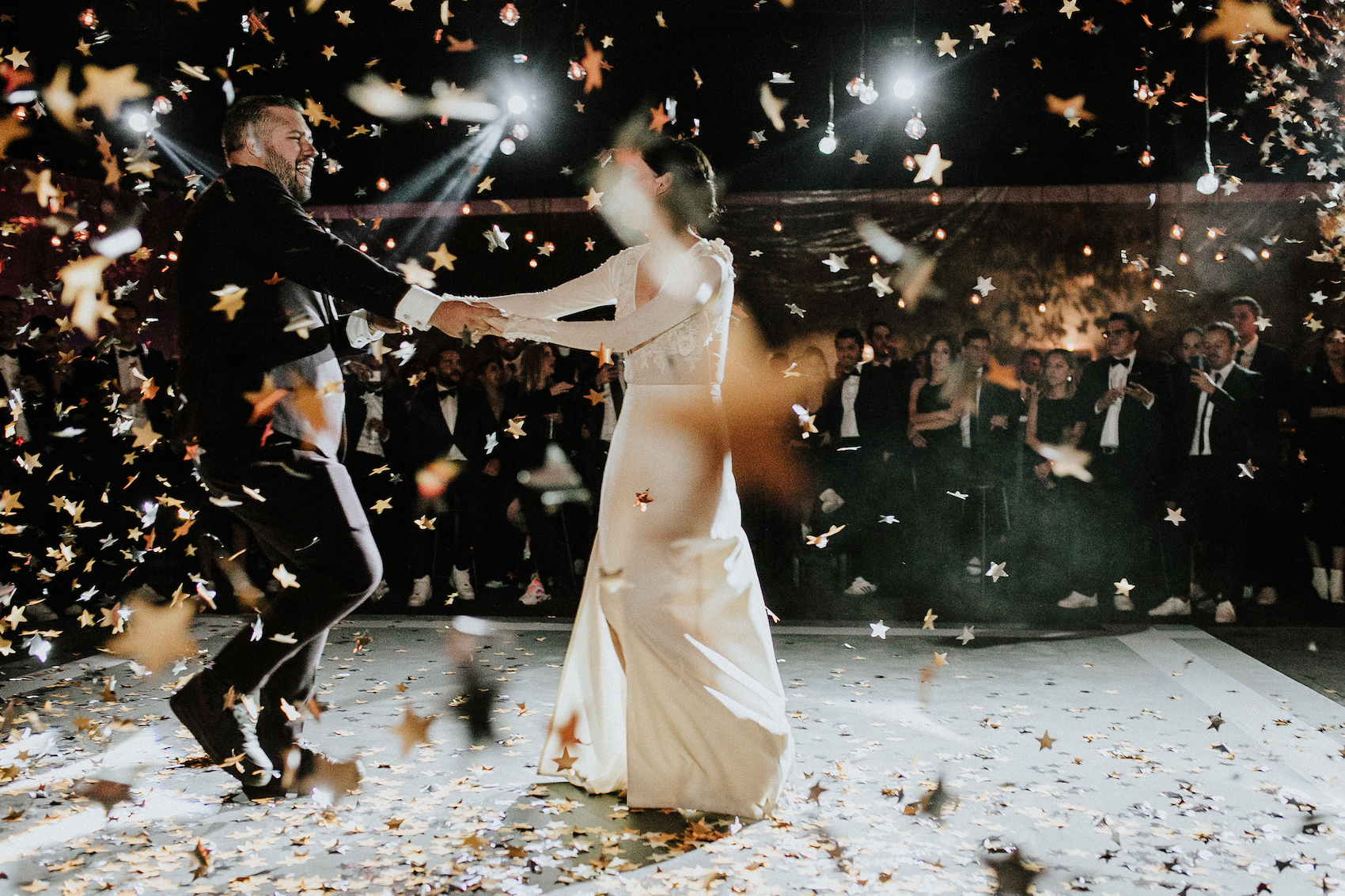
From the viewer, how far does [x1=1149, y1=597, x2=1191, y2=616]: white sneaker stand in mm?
6176

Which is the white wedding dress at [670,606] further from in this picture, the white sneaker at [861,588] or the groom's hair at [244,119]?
the white sneaker at [861,588]

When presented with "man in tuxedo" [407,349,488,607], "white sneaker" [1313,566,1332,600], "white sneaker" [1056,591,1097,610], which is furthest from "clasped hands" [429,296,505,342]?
"white sneaker" [1313,566,1332,600]

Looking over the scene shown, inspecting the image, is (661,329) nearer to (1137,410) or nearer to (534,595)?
(534,595)

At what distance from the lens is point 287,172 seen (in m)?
3.01

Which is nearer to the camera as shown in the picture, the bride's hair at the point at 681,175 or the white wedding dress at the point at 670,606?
the white wedding dress at the point at 670,606

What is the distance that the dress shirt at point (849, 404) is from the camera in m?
7.02

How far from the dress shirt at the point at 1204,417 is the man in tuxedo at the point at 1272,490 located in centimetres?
19

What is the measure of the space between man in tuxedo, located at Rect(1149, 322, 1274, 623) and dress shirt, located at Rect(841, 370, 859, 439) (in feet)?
6.79

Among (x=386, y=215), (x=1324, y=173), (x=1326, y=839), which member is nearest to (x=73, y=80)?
(x=386, y=215)

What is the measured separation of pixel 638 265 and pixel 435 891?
182 centimetres

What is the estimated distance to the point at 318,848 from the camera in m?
2.58

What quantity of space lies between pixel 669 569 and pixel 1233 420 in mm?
5025

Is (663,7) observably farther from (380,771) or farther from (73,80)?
(380,771)

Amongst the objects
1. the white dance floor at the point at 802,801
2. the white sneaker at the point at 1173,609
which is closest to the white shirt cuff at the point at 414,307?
the white dance floor at the point at 802,801
